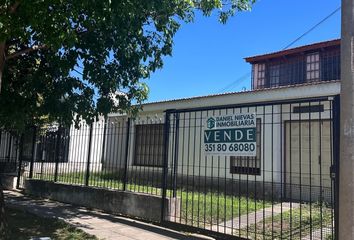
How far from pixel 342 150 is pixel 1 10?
5414 mm

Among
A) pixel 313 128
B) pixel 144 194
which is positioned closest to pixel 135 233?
pixel 144 194

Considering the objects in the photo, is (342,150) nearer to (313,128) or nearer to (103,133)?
(103,133)

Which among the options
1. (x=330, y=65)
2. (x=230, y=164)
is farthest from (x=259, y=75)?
(x=230, y=164)

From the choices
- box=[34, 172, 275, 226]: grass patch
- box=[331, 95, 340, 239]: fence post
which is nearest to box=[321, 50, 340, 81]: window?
box=[34, 172, 275, 226]: grass patch

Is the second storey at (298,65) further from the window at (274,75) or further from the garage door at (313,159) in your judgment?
the garage door at (313,159)

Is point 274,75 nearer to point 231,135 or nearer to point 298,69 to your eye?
point 298,69

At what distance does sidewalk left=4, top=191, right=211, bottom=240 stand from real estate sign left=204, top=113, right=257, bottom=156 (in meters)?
1.72

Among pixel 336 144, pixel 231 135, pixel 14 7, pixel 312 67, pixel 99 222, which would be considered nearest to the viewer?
pixel 336 144

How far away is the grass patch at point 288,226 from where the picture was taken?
739 centimetres

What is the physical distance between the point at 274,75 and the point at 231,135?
17.1 metres

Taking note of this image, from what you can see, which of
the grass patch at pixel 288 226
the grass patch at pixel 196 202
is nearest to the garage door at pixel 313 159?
the grass patch at pixel 196 202

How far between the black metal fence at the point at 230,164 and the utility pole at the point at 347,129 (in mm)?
2093

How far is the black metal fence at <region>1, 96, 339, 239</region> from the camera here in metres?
7.64

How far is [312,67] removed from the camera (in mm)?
22094
